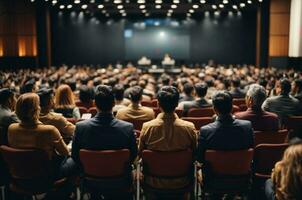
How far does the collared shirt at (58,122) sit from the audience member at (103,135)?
824 mm

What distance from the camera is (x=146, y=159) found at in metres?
3.69

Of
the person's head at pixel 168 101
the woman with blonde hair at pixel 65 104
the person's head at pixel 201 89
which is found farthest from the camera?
the person's head at pixel 201 89

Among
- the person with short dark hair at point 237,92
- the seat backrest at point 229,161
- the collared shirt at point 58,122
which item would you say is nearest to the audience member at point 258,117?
the seat backrest at point 229,161

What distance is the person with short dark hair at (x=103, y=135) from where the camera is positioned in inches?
152

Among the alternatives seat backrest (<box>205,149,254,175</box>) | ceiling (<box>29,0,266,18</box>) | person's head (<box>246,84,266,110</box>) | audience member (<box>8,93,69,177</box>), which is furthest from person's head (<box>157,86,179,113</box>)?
ceiling (<box>29,0,266,18</box>)

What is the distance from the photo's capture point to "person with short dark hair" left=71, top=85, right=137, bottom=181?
386 cm

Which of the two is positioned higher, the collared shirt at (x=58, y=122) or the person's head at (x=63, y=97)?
the person's head at (x=63, y=97)

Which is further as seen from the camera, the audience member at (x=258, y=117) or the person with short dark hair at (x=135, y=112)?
the person with short dark hair at (x=135, y=112)

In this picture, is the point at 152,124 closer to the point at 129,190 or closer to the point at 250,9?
the point at 129,190

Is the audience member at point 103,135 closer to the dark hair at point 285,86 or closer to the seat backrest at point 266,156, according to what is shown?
the seat backrest at point 266,156

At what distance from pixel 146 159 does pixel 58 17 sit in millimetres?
21622

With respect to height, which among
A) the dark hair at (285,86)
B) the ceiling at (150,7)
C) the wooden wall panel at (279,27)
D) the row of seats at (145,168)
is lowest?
the row of seats at (145,168)

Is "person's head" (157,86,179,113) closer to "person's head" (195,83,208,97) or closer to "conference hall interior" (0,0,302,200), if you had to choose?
"conference hall interior" (0,0,302,200)

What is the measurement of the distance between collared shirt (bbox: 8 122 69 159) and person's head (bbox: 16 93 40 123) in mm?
68
